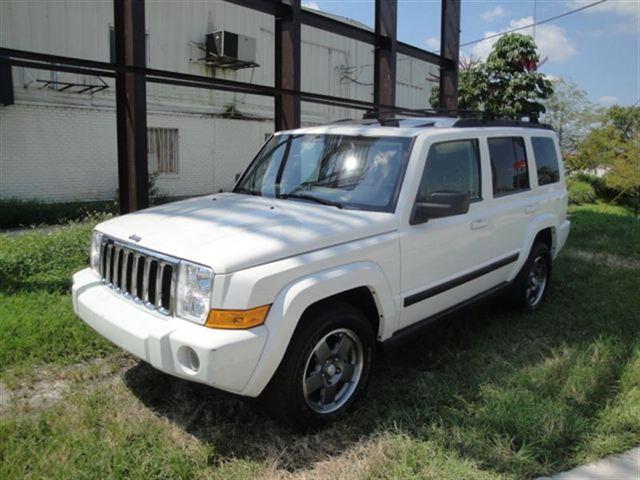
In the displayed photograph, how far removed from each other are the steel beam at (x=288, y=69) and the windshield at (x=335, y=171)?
3.78 metres

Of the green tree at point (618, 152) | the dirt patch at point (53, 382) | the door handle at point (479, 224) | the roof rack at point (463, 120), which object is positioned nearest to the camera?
the dirt patch at point (53, 382)

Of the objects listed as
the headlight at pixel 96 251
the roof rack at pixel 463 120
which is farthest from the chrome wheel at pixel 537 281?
the headlight at pixel 96 251

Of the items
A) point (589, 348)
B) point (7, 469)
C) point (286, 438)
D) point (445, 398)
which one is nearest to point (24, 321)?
point (7, 469)

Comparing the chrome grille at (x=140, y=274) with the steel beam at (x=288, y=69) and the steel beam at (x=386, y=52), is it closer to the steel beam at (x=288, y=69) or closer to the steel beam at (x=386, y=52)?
the steel beam at (x=288, y=69)

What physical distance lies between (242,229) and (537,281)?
3.63 metres

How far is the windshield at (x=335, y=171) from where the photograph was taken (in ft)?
12.3

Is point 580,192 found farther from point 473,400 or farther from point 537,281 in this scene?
point 473,400

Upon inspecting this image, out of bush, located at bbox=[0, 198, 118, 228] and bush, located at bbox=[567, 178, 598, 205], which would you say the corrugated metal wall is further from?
bush, located at bbox=[567, 178, 598, 205]

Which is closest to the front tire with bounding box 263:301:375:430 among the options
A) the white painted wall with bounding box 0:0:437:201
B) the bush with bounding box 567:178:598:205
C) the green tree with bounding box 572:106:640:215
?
the white painted wall with bounding box 0:0:437:201

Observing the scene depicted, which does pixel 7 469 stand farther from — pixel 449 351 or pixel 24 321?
pixel 449 351

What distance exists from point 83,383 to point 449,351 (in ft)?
8.75

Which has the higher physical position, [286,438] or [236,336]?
[236,336]

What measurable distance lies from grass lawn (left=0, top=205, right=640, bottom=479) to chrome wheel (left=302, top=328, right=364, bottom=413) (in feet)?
0.58

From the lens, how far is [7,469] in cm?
272
